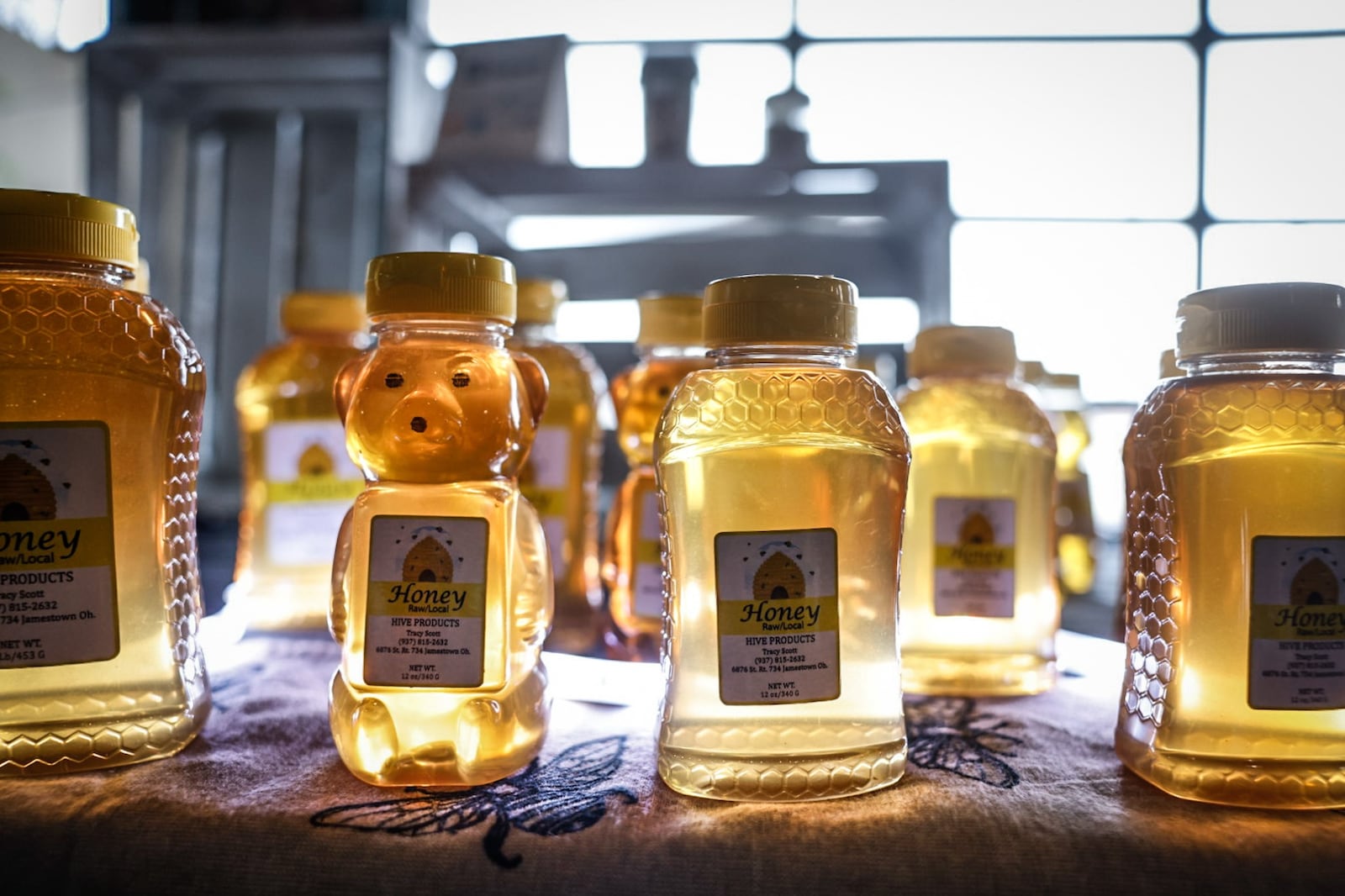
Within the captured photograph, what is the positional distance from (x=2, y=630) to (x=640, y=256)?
135cm

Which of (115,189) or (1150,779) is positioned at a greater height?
(115,189)

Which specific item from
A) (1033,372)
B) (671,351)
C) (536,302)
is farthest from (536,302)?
(1033,372)

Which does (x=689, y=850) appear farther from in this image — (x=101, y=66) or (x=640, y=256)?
(x=101, y=66)

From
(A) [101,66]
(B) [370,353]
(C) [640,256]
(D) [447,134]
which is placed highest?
(A) [101,66]

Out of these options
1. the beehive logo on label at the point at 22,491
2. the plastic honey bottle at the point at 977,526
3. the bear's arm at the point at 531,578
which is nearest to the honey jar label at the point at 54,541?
the beehive logo on label at the point at 22,491

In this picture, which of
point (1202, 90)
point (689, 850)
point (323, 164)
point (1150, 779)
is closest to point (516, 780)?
point (689, 850)

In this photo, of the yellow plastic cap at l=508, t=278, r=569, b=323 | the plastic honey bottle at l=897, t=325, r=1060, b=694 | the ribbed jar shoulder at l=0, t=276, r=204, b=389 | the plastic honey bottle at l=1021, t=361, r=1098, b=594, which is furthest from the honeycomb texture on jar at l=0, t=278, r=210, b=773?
the plastic honey bottle at l=1021, t=361, r=1098, b=594

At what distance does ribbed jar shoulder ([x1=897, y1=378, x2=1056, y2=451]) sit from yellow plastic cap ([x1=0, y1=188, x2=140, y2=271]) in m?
0.54

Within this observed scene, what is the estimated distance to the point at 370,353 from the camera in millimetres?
549

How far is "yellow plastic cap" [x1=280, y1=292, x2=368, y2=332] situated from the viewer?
2.95ft

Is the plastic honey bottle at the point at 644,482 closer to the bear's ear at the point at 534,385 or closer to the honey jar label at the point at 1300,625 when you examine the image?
the bear's ear at the point at 534,385

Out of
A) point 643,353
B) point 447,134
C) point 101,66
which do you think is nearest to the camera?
point 643,353

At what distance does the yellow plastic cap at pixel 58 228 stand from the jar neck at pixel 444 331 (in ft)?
0.48

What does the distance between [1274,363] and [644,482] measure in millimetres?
447
